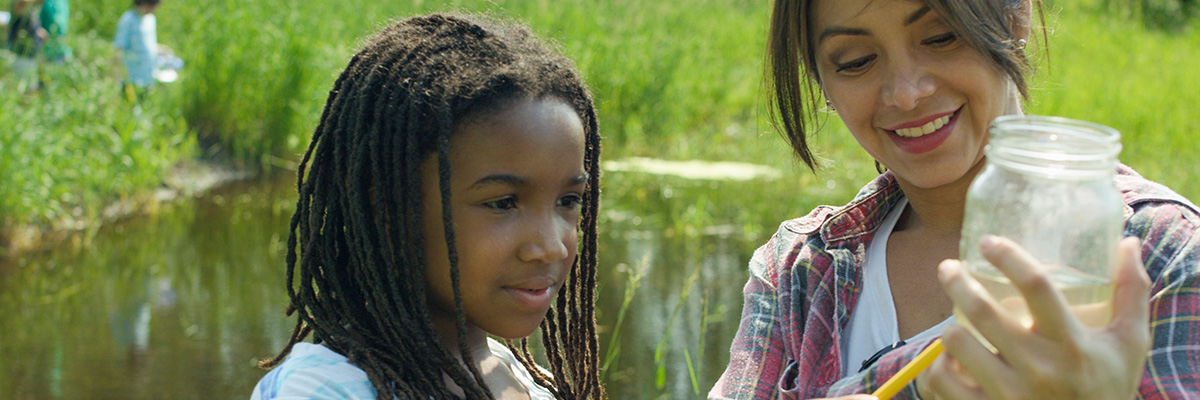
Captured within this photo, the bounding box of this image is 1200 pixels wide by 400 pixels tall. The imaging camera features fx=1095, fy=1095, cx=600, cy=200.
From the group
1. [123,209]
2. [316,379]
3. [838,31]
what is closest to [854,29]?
[838,31]

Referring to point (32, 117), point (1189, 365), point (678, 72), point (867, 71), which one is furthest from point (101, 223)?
point (1189, 365)

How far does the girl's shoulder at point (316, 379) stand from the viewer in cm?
142

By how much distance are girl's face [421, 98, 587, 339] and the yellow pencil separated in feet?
1.92

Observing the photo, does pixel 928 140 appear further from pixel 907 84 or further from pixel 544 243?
pixel 544 243

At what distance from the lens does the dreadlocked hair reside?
60.9 inches

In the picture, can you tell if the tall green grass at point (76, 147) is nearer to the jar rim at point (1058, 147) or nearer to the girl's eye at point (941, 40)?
the girl's eye at point (941, 40)

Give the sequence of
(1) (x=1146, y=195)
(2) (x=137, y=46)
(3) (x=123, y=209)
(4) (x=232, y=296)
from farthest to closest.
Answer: (2) (x=137, y=46), (3) (x=123, y=209), (4) (x=232, y=296), (1) (x=1146, y=195)

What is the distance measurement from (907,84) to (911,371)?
0.58 metres

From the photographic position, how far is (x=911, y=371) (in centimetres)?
111

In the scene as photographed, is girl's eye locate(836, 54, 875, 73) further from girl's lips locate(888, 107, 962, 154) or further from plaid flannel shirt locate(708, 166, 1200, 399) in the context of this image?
plaid flannel shirt locate(708, 166, 1200, 399)

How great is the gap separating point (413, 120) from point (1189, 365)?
104 cm

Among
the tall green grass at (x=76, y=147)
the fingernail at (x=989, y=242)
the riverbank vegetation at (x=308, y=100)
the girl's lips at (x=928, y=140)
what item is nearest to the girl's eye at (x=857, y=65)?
the girl's lips at (x=928, y=140)

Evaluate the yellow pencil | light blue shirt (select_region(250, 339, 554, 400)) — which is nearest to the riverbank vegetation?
light blue shirt (select_region(250, 339, 554, 400))

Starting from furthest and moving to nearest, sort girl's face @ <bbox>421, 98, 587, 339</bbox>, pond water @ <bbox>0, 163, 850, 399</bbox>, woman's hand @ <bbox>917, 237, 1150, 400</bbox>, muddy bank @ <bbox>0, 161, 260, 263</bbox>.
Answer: muddy bank @ <bbox>0, 161, 260, 263</bbox>
pond water @ <bbox>0, 163, 850, 399</bbox>
girl's face @ <bbox>421, 98, 587, 339</bbox>
woman's hand @ <bbox>917, 237, 1150, 400</bbox>
